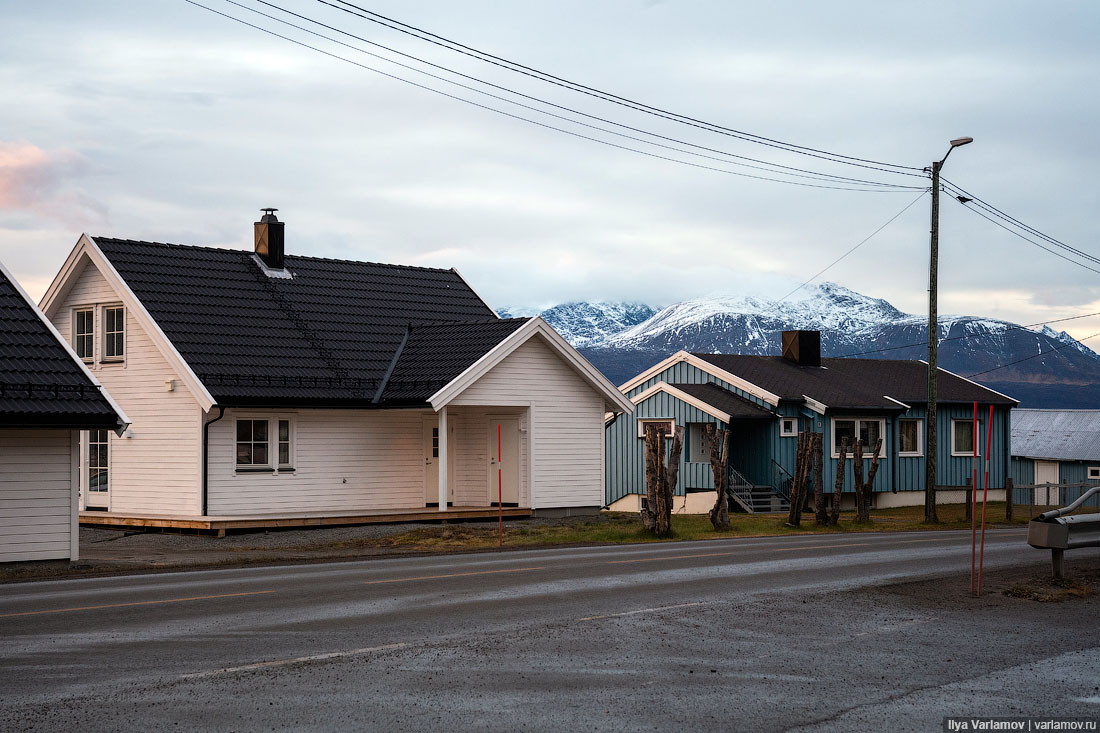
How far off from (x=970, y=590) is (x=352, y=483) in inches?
680

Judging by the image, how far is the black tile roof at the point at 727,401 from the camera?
42.1 metres

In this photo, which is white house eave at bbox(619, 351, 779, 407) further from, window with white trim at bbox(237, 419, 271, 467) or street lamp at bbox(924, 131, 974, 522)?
window with white trim at bbox(237, 419, 271, 467)

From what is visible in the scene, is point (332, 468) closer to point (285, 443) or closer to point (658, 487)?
point (285, 443)

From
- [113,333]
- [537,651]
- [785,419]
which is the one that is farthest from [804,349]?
[537,651]

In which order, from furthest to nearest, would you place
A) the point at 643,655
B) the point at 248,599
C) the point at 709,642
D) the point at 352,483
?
the point at 352,483, the point at 248,599, the point at 709,642, the point at 643,655

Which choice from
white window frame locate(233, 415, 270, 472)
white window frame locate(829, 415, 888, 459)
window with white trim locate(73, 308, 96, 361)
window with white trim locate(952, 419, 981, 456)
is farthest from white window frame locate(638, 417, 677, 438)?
window with white trim locate(73, 308, 96, 361)

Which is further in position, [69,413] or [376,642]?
[69,413]

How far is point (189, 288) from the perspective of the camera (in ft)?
95.8

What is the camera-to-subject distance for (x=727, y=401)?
142 ft

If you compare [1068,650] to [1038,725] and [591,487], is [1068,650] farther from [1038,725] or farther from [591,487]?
[591,487]

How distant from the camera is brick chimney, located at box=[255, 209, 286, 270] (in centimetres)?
3191

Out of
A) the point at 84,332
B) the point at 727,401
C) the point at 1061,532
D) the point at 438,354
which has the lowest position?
the point at 1061,532

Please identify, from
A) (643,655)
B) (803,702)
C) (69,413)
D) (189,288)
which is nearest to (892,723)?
(803,702)

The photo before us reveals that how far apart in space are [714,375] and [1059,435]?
32741 mm
